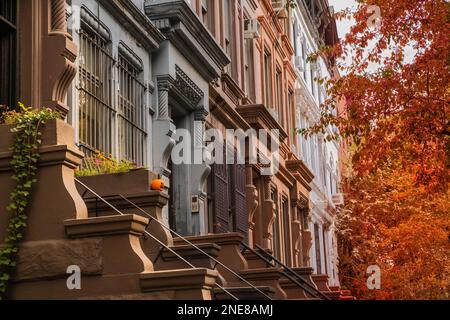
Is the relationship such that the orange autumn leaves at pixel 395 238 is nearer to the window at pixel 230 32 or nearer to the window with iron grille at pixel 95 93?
the window at pixel 230 32

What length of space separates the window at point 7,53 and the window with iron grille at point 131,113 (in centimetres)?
285

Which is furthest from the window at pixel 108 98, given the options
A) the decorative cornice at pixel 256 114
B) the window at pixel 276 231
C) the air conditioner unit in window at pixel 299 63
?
the air conditioner unit in window at pixel 299 63

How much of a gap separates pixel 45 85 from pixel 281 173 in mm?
16469

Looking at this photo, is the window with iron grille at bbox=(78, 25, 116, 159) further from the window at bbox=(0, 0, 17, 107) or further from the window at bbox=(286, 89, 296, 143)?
the window at bbox=(286, 89, 296, 143)

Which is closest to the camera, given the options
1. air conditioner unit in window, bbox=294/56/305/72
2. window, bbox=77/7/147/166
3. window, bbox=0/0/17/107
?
window, bbox=0/0/17/107

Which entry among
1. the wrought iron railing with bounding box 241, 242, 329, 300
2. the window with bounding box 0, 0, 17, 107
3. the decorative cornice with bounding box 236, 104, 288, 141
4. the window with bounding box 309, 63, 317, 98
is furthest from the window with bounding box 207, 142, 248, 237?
the window with bounding box 309, 63, 317, 98

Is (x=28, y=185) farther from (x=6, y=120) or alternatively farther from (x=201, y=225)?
(x=201, y=225)

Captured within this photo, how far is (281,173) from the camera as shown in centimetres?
2602

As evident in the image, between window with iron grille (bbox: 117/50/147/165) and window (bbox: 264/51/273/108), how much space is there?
1232 centimetres

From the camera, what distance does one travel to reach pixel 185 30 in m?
14.9

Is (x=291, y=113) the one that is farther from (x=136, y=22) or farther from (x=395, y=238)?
A: (x=136, y=22)

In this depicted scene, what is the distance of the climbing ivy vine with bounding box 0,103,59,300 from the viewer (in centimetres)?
845

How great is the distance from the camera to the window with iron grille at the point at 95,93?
1180 centimetres

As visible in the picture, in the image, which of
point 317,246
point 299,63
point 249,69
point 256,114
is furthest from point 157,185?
point 317,246
